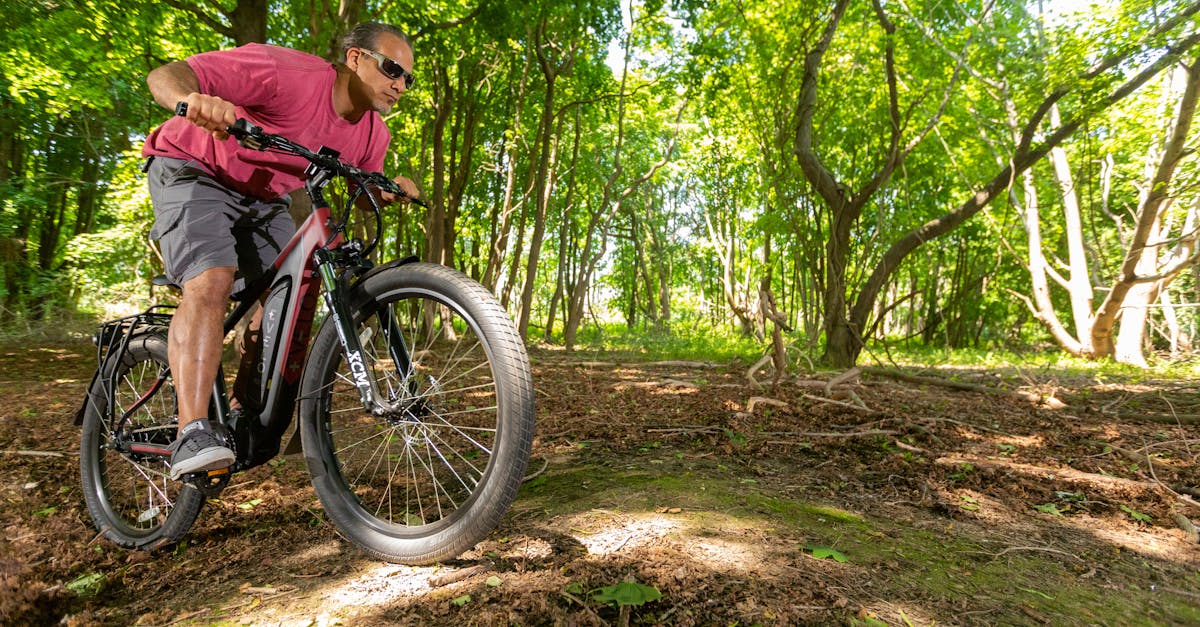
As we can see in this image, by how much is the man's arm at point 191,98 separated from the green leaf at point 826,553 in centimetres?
210

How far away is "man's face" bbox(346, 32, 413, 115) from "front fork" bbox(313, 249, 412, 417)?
2.13ft

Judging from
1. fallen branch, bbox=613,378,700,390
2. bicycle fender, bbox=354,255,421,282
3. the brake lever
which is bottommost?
fallen branch, bbox=613,378,700,390

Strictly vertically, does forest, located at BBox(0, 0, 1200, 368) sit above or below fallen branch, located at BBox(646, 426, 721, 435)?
above

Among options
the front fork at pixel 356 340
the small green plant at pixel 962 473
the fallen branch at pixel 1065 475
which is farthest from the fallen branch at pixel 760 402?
the front fork at pixel 356 340

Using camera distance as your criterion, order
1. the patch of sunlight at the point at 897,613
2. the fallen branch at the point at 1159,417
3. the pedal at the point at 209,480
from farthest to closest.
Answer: the fallen branch at the point at 1159,417, the pedal at the point at 209,480, the patch of sunlight at the point at 897,613

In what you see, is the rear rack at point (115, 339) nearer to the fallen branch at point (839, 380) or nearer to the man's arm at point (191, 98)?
the man's arm at point (191, 98)

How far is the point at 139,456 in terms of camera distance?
7.84 feet

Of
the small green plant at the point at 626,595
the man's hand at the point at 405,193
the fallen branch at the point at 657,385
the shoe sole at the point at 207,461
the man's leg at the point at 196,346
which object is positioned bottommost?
the small green plant at the point at 626,595

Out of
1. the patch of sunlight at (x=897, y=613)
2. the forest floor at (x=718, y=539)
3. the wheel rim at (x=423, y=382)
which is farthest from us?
the wheel rim at (x=423, y=382)

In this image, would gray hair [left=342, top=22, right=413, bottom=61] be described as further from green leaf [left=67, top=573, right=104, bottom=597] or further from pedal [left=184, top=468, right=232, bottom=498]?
green leaf [left=67, top=573, right=104, bottom=597]

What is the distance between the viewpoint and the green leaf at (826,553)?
5.67 feet

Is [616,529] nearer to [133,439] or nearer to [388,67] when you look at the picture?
[388,67]

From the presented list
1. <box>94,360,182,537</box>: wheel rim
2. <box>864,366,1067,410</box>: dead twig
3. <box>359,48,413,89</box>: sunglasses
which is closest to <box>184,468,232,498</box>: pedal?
<box>94,360,182,537</box>: wheel rim

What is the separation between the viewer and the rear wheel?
93.6 inches
